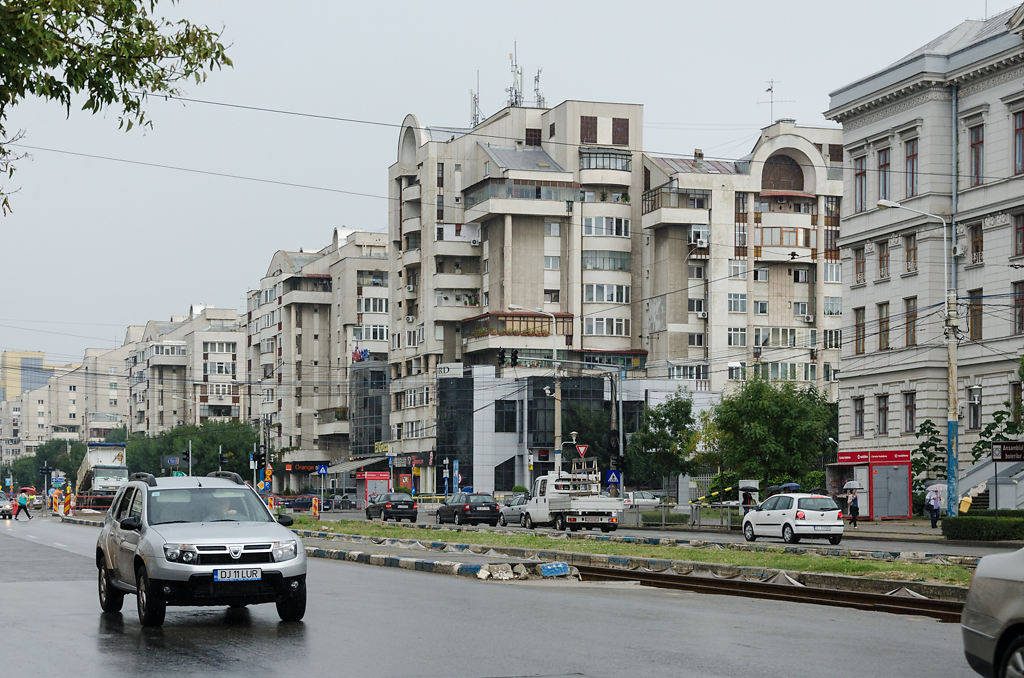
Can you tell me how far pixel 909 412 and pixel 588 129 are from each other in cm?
4779

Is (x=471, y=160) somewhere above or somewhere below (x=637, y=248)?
above

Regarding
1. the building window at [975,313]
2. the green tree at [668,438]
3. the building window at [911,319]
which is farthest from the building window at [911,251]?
the green tree at [668,438]

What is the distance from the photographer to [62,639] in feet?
46.3

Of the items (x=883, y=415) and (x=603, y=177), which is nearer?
(x=883, y=415)

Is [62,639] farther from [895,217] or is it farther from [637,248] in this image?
[637,248]

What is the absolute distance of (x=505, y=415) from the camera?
99.9m

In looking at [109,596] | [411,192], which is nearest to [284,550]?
[109,596]

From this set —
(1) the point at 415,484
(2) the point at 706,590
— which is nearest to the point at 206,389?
(1) the point at 415,484

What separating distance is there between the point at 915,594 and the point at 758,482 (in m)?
42.3

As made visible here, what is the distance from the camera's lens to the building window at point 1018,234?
5534 cm

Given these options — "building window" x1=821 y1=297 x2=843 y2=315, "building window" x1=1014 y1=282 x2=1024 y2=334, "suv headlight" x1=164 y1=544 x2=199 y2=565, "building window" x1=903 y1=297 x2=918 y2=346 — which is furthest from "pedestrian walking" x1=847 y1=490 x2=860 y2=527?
"building window" x1=821 y1=297 x2=843 y2=315

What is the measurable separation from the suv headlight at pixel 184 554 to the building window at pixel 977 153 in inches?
1938

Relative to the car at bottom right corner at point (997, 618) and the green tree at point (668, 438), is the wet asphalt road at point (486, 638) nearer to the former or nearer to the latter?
the car at bottom right corner at point (997, 618)

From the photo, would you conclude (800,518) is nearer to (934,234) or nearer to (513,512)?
(513,512)
